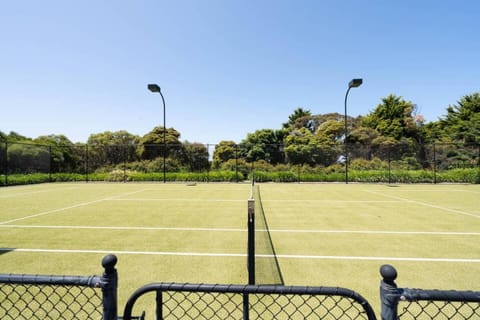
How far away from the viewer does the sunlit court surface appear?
315cm

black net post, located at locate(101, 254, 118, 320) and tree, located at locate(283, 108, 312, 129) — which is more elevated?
tree, located at locate(283, 108, 312, 129)

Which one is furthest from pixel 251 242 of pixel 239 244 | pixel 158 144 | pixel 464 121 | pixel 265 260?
pixel 464 121

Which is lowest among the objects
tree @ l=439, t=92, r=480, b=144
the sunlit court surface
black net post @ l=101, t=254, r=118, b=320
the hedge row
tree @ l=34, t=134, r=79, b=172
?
the sunlit court surface

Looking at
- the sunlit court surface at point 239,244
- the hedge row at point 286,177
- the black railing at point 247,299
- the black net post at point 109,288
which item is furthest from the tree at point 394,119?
the black net post at point 109,288

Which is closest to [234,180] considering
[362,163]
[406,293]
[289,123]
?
[362,163]

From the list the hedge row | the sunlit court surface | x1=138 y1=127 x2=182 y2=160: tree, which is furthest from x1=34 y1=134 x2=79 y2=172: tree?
the sunlit court surface

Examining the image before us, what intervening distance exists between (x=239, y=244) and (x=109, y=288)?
3453 mm

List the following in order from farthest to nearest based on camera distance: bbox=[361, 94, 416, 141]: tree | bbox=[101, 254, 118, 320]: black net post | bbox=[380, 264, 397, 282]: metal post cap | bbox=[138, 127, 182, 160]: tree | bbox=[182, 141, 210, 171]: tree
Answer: bbox=[361, 94, 416, 141]: tree, bbox=[138, 127, 182, 160]: tree, bbox=[182, 141, 210, 171]: tree, bbox=[101, 254, 118, 320]: black net post, bbox=[380, 264, 397, 282]: metal post cap

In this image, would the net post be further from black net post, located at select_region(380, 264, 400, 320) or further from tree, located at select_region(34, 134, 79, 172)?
tree, located at select_region(34, 134, 79, 172)

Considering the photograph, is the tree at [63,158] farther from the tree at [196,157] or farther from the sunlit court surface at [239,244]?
the sunlit court surface at [239,244]

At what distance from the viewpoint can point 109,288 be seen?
1.10 meters

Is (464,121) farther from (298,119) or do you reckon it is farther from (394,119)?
(298,119)

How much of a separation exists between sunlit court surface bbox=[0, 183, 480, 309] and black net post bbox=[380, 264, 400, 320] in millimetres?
1935

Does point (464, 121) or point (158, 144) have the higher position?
point (464, 121)
